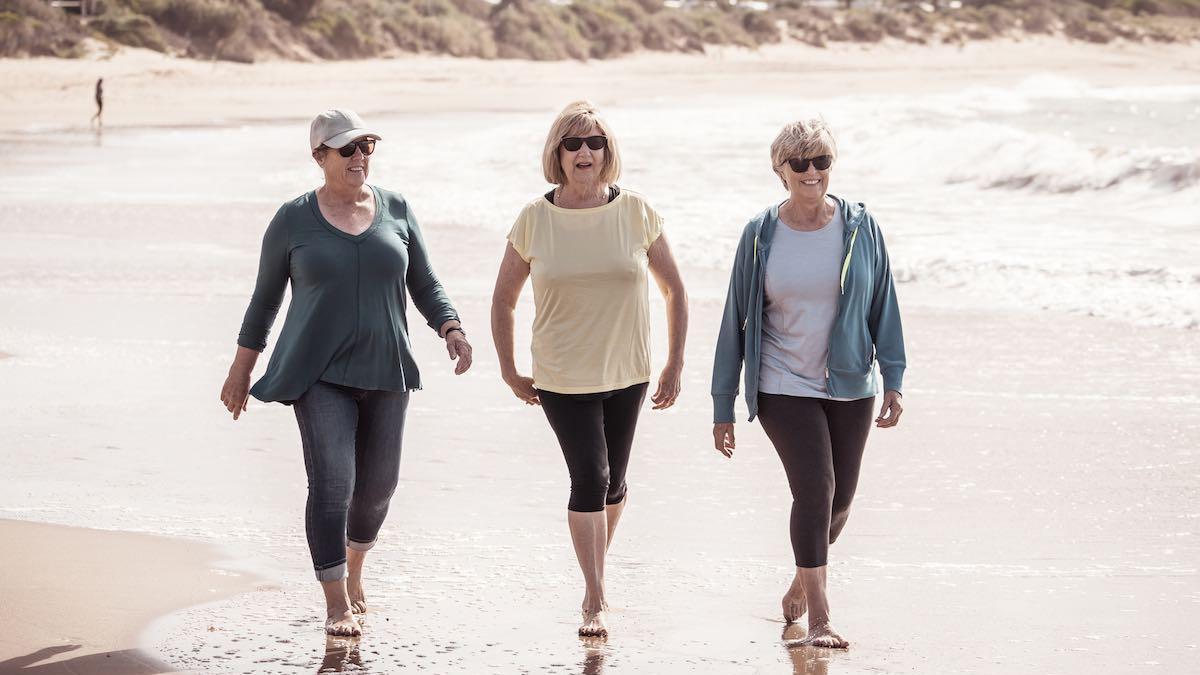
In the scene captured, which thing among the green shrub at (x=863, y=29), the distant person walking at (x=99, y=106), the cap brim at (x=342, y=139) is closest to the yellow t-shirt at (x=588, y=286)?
the cap brim at (x=342, y=139)

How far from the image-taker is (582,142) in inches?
192

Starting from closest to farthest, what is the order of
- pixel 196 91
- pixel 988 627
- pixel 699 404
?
pixel 988 627 → pixel 699 404 → pixel 196 91

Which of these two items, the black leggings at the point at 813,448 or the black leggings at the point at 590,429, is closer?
the black leggings at the point at 813,448

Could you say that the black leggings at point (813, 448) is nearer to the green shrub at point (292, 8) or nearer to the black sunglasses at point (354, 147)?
the black sunglasses at point (354, 147)

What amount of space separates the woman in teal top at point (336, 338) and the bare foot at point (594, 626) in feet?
2.18

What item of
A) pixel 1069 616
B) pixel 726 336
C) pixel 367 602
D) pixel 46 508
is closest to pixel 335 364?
pixel 367 602

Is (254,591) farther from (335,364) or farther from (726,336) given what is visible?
(726,336)

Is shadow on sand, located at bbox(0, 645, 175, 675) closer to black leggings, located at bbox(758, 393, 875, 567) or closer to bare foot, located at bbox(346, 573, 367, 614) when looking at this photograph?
bare foot, located at bbox(346, 573, 367, 614)

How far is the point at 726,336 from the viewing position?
4883 mm

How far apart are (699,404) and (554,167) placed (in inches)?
138

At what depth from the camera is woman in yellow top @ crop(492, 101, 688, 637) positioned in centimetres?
487

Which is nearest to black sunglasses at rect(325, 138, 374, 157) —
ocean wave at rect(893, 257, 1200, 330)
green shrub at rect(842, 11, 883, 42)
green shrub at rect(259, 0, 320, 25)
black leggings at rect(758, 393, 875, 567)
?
black leggings at rect(758, 393, 875, 567)

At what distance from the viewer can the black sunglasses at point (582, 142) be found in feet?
16.0

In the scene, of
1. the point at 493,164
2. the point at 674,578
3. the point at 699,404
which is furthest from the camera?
the point at 493,164
